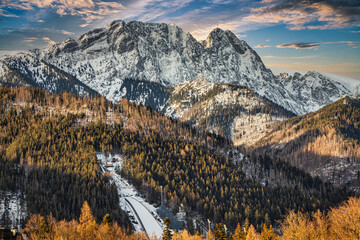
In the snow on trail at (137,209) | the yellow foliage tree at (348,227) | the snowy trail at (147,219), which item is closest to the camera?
the yellow foliage tree at (348,227)

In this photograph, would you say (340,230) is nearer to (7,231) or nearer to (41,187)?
(7,231)

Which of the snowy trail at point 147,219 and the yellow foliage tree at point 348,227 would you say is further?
the snowy trail at point 147,219

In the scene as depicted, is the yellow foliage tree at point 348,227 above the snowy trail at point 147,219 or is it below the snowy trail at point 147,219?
above

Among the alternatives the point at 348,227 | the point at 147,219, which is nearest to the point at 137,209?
the point at 147,219

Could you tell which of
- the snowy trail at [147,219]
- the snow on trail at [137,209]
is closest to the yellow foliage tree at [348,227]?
the snow on trail at [137,209]

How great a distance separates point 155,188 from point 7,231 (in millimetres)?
95416

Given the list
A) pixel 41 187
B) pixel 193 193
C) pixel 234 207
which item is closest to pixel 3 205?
pixel 41 187

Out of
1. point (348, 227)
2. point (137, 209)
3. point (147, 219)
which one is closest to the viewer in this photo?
point (348, 227)

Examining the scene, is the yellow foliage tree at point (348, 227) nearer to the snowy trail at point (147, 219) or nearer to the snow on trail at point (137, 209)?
the snow on trail at point (137, 209)

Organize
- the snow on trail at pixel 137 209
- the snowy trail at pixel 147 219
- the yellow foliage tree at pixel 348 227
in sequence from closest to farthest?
the yellow foliage tree at pixel 348 227
the snowy trail at pixel 147 219
the snow on trail at pixel 137 209

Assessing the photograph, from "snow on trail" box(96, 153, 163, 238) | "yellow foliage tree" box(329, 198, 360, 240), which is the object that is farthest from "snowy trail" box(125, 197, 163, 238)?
"yellow foliage tree" box(329, 198, 360, 240)

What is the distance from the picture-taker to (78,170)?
19125 cm

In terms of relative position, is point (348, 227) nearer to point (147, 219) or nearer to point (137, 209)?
point (147, 219)

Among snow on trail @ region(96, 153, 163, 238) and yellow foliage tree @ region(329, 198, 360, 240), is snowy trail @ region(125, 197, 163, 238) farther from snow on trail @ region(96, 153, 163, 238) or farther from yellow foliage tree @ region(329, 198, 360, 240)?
yellow foliage tree @ region(329, 198, 360, 240)
